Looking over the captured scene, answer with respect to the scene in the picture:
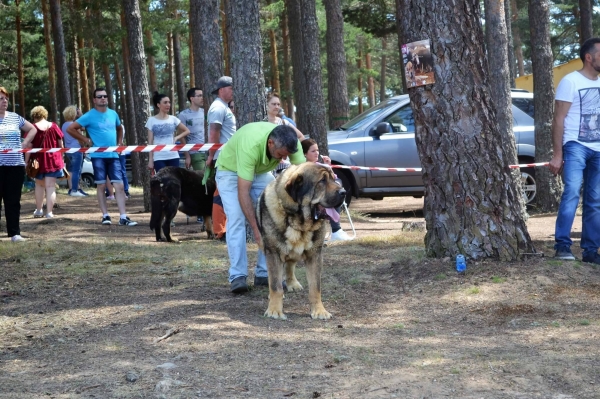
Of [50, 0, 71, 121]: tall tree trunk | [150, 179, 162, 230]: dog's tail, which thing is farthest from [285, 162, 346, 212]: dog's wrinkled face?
[50, 0, 71, 121]: tall tree trunk

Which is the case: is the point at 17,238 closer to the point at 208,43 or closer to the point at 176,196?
the point at 176,196

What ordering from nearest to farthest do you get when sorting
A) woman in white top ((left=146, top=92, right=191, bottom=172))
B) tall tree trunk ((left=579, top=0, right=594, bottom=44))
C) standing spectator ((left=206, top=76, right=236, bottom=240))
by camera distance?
standing spectator ((left=206, top=76, right=236, bottom=240)) < woman in white top ((left=146, top=92, right=191, bottom=172)) < tall tree trunk ((left=579, top=0, right=594, bottom=44))

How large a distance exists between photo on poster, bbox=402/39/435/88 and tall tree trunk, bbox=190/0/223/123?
5.76 metres

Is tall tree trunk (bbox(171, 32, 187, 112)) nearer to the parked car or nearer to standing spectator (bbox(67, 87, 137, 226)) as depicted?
the parked car

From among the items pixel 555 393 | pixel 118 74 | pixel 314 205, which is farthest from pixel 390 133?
pixel 118 74

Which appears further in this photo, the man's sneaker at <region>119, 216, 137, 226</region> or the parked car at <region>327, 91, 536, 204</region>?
the parked car at <region>327, 91, 536, 204</region>

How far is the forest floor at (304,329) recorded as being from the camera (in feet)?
14.6

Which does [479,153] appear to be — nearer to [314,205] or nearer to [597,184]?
[597,184]

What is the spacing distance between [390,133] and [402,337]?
8.64m

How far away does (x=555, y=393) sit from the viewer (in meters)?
4.22

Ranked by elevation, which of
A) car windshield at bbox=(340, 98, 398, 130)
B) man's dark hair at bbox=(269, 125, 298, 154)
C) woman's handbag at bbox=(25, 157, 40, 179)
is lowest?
woman's handbag at bbox=(25, 157, 40, 179)

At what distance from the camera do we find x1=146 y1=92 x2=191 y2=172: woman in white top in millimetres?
11828

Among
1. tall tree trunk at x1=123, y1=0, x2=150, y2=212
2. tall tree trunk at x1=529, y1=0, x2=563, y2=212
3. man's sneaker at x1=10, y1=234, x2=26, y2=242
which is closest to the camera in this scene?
man's sneaker at x1=10, y1=234, x2=26, y2=242

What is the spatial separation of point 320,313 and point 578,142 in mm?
3219
